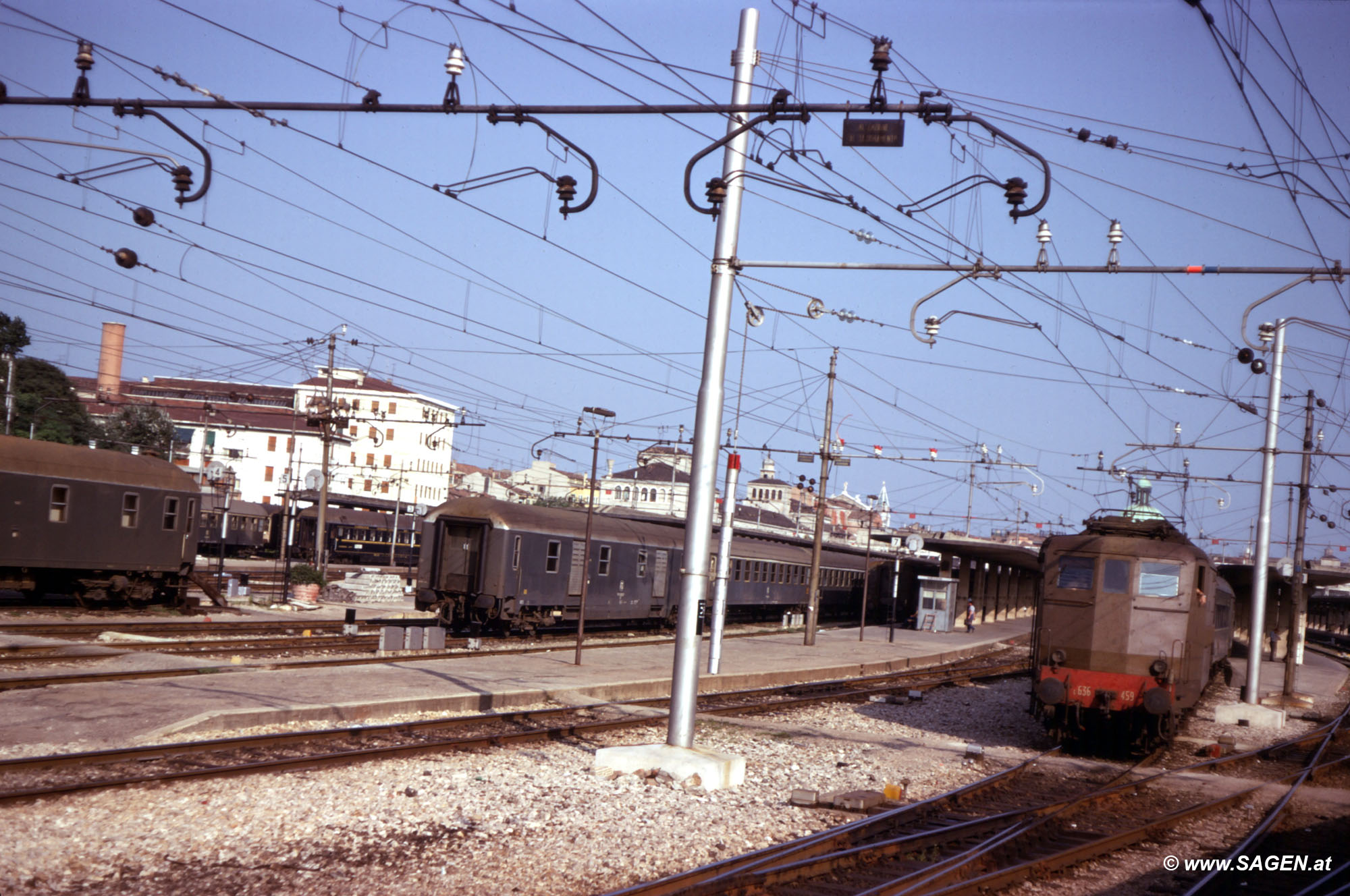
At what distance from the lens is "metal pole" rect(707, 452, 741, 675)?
70.9 feet

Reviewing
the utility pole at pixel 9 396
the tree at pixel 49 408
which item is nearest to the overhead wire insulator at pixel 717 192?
the utility pole at pixel 9 396

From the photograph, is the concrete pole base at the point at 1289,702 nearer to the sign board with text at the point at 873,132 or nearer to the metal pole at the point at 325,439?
the sign board with text at the point at 873,132

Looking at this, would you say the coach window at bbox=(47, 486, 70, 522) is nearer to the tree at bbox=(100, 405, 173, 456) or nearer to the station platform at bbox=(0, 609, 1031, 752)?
the station platform at bbox=(0, 609, 1031, 752)

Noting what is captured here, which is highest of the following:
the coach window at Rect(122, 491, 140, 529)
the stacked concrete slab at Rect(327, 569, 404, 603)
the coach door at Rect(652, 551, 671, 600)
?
the coach window at Rect(122, 491, 140, 529)

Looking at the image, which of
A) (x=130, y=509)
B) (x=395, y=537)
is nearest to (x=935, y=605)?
(x=395, y=537)

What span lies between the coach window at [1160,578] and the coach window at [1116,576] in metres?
0.20

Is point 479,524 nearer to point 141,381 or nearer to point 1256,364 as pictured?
point 1256,364

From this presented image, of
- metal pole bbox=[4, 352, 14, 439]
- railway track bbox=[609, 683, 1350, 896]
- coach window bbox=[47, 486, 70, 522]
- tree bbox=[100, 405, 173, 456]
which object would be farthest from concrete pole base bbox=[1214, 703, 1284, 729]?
tree bbox=[100, 405, 173, 456]

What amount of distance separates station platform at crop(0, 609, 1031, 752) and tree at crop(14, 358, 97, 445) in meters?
48.3

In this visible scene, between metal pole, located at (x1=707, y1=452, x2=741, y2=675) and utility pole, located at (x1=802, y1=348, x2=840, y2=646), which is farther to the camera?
utility pole, located at (x1=802, y1=348, x2=840, y2=646)

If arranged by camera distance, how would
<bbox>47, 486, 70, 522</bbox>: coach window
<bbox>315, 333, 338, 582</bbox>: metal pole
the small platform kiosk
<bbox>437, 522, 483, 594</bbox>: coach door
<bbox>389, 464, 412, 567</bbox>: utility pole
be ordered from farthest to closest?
<bbox>389, 464, 412, 567</bbox>: utility pole, the small platform kiosk, <bbox>315, 333, 338, 582</bbox>: metal pole, <bbox>437, 522, 483, 594</bbox>: coach door, <bbox>47, 486, 70, 522</bbox>: coach window

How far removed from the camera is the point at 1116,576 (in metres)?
16.2

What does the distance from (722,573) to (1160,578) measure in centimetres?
951

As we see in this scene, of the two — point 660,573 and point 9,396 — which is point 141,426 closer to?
point 9,396
